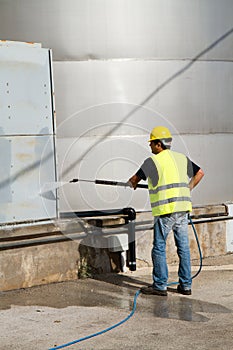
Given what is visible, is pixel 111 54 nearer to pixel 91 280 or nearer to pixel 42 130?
pixel 42 130

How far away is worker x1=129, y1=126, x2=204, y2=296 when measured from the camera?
26.7 feet

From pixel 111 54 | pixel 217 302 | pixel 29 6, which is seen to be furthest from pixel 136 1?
pixel 217 302

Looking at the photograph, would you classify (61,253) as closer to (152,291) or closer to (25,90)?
(152,291)

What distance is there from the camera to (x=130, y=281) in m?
9.12

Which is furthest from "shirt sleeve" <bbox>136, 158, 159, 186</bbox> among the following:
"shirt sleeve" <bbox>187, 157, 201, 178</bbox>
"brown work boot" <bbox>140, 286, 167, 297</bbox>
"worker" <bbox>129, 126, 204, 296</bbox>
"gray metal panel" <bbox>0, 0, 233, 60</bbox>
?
"gray metal panel" <bbox>0, 0, 233, 60</bbox>

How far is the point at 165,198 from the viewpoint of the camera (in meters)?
8.15

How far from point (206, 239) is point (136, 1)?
11.6 feet

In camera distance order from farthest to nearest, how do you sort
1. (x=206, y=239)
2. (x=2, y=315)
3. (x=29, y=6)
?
(x=206, y=239) → (x=29, y=6) → (x=2, y=315)

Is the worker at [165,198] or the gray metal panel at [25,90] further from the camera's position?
the gray metal panel at [25,90]

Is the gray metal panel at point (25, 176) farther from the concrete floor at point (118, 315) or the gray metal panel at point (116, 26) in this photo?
the gray metal panel at point (116, 26)

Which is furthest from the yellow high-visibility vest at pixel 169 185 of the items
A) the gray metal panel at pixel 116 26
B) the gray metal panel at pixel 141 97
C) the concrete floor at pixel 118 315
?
the gray metal panel at pixel 116 26

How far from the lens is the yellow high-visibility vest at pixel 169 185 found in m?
8.12

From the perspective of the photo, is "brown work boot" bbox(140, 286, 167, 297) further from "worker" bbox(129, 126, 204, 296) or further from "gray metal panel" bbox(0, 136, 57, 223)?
"gray metal panel" bbox(0, 136, 57, 223)

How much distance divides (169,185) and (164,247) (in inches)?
28.7
